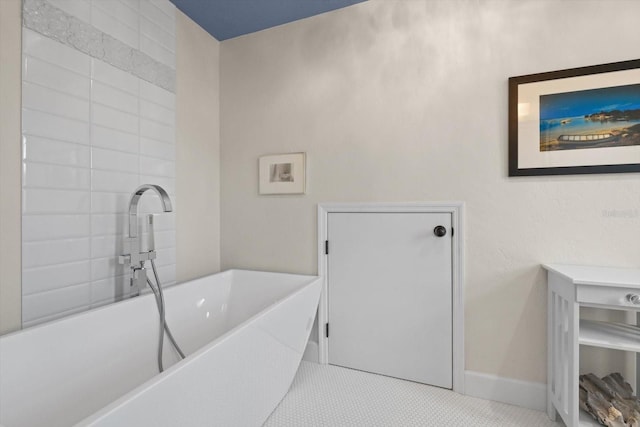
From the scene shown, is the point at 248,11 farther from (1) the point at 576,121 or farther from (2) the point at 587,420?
(2) the point at 587,420

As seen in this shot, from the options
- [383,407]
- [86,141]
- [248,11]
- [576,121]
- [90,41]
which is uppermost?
[248,11]

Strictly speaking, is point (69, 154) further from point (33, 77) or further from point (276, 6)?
point (276, 6)

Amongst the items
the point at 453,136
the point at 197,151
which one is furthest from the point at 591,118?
the point at 197,151

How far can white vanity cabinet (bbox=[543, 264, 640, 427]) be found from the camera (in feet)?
4.15

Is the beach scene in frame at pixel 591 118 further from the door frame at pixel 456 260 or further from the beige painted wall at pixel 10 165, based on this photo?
the beige painted wall at pixel 10 165

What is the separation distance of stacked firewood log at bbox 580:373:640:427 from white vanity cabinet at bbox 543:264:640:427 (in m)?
0.07

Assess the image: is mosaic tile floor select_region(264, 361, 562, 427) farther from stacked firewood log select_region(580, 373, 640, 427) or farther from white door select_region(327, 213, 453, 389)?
stacked firewood log select_region(580, 373, 640, 427)

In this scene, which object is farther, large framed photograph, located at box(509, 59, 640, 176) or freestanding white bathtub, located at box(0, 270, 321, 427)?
large framed photograph, located at box(509, 59, 640, 176)

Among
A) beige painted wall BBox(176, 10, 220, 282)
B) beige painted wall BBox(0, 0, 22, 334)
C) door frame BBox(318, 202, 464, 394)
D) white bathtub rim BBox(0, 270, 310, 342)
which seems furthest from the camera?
beige painted wall BBox(176, 10, 220, 282)

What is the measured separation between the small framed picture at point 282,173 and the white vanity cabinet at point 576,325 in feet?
5.01

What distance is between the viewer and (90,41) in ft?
5.01

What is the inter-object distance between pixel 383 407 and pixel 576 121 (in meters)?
1.79

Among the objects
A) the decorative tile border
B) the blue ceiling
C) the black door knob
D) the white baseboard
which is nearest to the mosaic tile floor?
the white baseboard

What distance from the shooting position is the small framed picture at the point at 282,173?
2.12 metres
